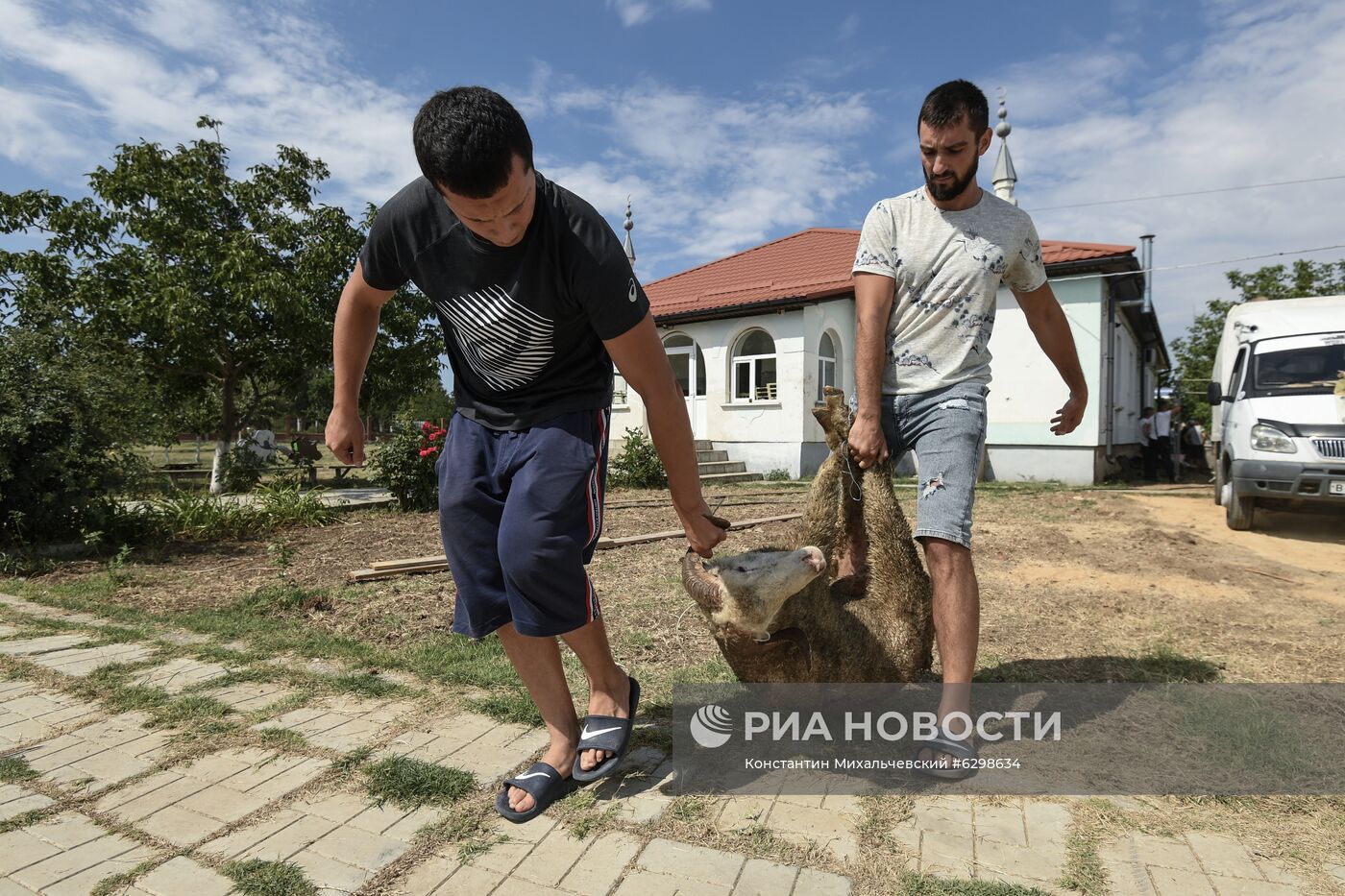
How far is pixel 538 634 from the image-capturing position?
2.02 metres

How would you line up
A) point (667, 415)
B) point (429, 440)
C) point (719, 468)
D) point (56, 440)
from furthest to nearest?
1. point (719, 468)
2. point (429, 440)
3. point (56, 440)
4. point (667, 415)

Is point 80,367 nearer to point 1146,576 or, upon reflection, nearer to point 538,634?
point 538,634

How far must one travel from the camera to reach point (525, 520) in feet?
6.56

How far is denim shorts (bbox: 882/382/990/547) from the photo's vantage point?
7.60 ft

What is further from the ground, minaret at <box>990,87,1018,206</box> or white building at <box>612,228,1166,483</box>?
minaret at <box>990,87,1018,206</box>

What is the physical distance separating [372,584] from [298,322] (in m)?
7.93

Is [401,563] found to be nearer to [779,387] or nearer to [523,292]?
[523,292]

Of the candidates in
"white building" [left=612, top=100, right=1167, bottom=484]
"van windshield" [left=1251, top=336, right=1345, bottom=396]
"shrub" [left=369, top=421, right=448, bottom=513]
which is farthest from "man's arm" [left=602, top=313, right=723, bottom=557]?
"white building" [left=612, top=100, right=1167, bottom=484]

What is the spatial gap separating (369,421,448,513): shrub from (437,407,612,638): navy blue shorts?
25.2 feet

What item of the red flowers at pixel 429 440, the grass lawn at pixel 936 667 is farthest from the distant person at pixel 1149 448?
the red flowers at pixel 429 440

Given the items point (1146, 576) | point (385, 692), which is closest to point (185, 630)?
point (385, 692)

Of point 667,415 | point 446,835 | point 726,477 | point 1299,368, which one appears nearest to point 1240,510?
point 1299,368

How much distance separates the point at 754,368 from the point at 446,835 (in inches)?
577

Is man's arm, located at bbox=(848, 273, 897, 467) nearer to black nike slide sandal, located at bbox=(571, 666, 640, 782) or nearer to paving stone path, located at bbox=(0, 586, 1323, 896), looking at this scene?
paving stone path, located at bbox=(0, 586, 1323, 896)
